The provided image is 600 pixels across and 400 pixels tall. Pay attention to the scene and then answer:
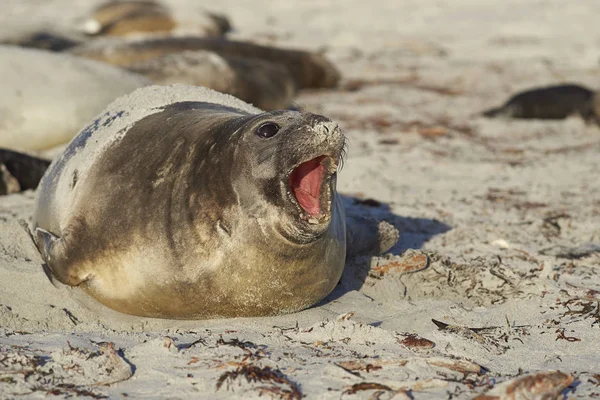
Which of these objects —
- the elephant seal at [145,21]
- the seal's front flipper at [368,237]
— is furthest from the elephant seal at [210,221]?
the elephant seal at [145,21]

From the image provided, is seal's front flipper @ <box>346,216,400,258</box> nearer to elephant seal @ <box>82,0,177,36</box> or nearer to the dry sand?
the dry sand

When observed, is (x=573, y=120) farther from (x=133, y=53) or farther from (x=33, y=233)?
(x=33, y=233)

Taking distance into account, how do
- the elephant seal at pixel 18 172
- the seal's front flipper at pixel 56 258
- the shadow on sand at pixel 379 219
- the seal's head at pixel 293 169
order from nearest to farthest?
the seal's head at pixel 293 169
the seal's front flipper at pixel 56 258
the shadow on sand at pixel 379 219
the elephant seal at pixel 18 172

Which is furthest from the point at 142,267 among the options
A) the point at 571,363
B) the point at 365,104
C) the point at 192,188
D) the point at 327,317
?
the point at 365,104

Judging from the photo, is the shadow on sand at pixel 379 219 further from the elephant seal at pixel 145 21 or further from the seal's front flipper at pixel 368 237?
the elephant seal at pixel 145 21

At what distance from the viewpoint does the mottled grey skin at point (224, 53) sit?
30.5 feet

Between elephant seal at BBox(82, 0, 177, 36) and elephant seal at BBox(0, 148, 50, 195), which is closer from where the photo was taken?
elephant seal at BBox(0, 148, 50, 195)

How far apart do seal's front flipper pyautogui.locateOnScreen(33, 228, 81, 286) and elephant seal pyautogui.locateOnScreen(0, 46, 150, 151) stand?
8.71 ft

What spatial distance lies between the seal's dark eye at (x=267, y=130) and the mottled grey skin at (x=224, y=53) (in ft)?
20.2

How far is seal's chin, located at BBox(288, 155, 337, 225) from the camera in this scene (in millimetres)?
3115

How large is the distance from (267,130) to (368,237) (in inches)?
46.3

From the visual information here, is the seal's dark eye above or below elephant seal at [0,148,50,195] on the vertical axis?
above

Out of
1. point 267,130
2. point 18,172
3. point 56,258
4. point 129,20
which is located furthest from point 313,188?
point 129,20

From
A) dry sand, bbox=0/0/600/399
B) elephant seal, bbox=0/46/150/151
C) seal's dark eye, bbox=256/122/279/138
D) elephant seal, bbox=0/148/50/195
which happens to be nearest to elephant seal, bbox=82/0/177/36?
dry sand, bbox=0/0/600/399
